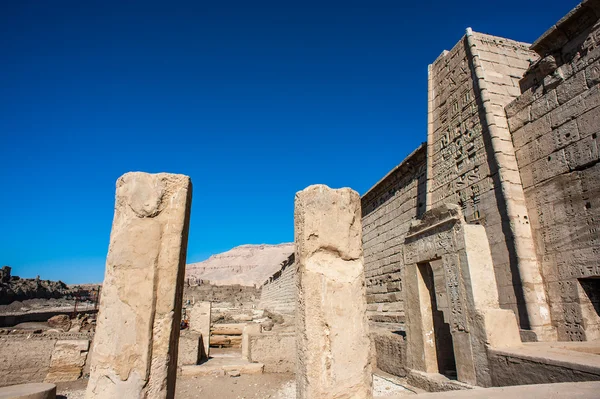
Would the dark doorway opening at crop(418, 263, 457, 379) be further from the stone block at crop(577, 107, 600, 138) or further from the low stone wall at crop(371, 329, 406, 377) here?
the stone block at crop(577, 107, 600, 138)

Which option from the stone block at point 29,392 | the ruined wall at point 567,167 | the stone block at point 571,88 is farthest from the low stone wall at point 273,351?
the stone block at point 571,88

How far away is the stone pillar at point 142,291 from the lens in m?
2.50

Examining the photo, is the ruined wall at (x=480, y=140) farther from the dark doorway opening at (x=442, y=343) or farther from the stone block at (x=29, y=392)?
the stone block at (x=29, y=392)

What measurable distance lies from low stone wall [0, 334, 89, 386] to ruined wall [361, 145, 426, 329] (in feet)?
26.4

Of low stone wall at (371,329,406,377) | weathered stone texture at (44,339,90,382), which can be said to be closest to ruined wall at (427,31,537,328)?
low stone wall at (371,329,406,377)

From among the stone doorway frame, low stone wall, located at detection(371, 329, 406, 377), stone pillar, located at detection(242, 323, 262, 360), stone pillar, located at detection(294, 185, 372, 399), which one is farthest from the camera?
stone pillar, located at detection(242, 323, 262, 360)

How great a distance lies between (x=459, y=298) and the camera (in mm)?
5355

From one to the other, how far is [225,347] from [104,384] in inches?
393

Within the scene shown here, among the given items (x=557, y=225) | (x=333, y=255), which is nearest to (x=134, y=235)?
(x=333, y=255)

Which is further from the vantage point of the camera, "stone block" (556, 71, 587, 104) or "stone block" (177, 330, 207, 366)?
"stone block" (177, 330, 207, 366)

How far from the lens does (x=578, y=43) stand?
6.17 meters

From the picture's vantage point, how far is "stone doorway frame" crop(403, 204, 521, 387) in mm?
4918

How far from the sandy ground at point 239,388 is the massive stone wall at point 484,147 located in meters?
2.84

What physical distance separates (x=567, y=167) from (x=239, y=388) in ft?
23.6
